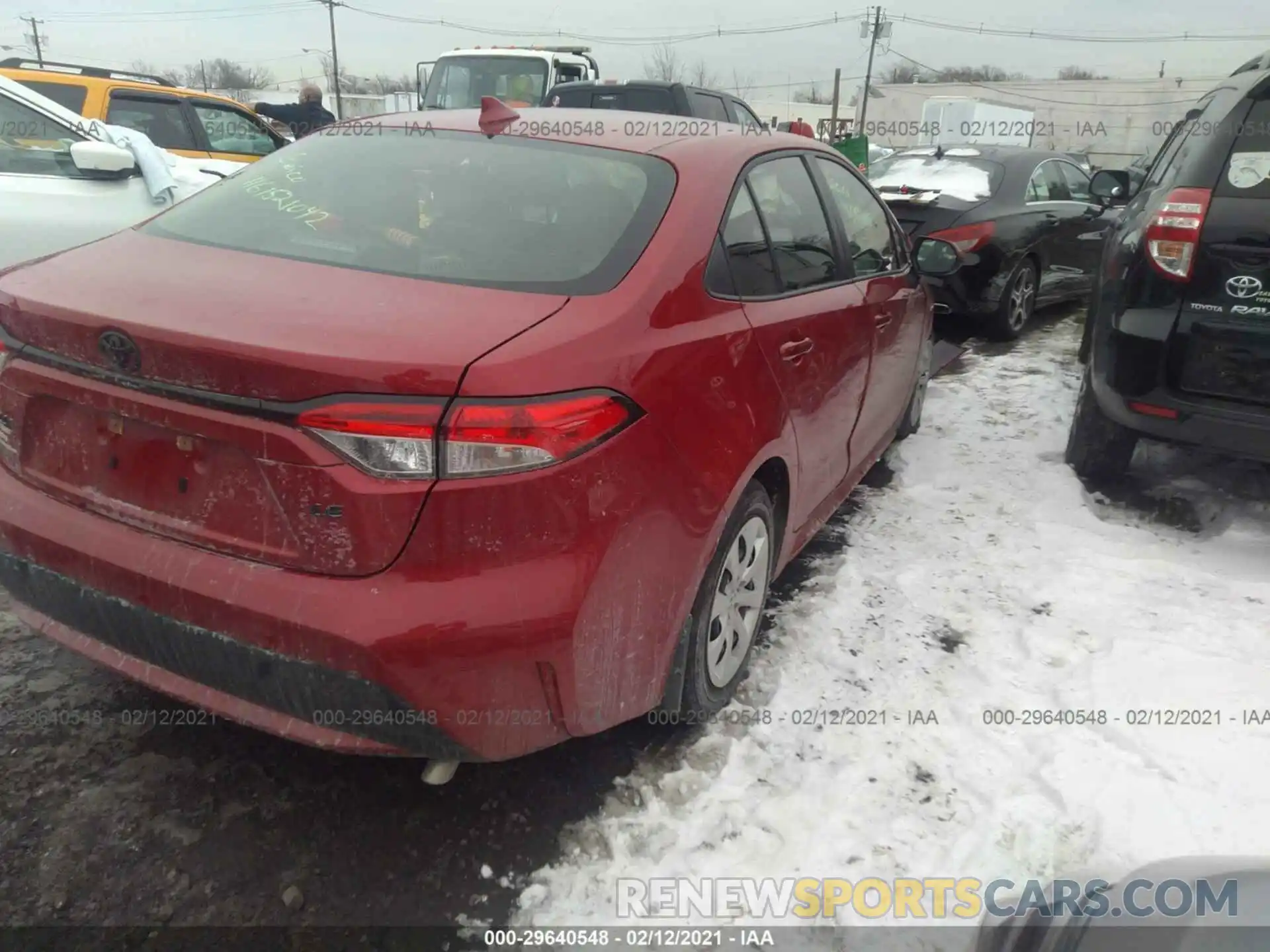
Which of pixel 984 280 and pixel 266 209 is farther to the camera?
pixel 984 280

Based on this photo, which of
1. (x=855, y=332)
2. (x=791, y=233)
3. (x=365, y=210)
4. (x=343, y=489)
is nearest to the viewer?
(x=343, y=489)

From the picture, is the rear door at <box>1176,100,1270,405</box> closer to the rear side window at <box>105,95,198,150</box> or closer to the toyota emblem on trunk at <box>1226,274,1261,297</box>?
the toyota emblem on trunk at <box>1226,274,1261,297</box>

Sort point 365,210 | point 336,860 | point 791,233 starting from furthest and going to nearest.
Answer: point 791,233
point 365,210
point 336,860

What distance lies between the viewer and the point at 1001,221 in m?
6.53

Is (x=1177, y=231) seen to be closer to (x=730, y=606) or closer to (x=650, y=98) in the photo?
(x=730, y=606)

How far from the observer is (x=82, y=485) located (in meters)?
1.95

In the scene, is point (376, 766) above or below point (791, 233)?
below

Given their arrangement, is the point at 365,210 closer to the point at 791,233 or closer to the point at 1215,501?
the point at 791,233

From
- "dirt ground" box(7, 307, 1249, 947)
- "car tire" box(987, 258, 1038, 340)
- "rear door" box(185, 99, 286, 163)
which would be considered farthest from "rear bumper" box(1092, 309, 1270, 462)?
"rear door" box(185, 99, 286, 163)

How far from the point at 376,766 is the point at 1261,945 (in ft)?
6.36

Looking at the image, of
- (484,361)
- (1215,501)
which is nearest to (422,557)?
(484,361)

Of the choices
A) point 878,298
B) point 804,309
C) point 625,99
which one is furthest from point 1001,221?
point 625,99

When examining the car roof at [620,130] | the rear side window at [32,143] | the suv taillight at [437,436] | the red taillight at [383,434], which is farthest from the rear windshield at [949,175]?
the red taillight at [383,434]

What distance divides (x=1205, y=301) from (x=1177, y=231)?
0.92 feet
